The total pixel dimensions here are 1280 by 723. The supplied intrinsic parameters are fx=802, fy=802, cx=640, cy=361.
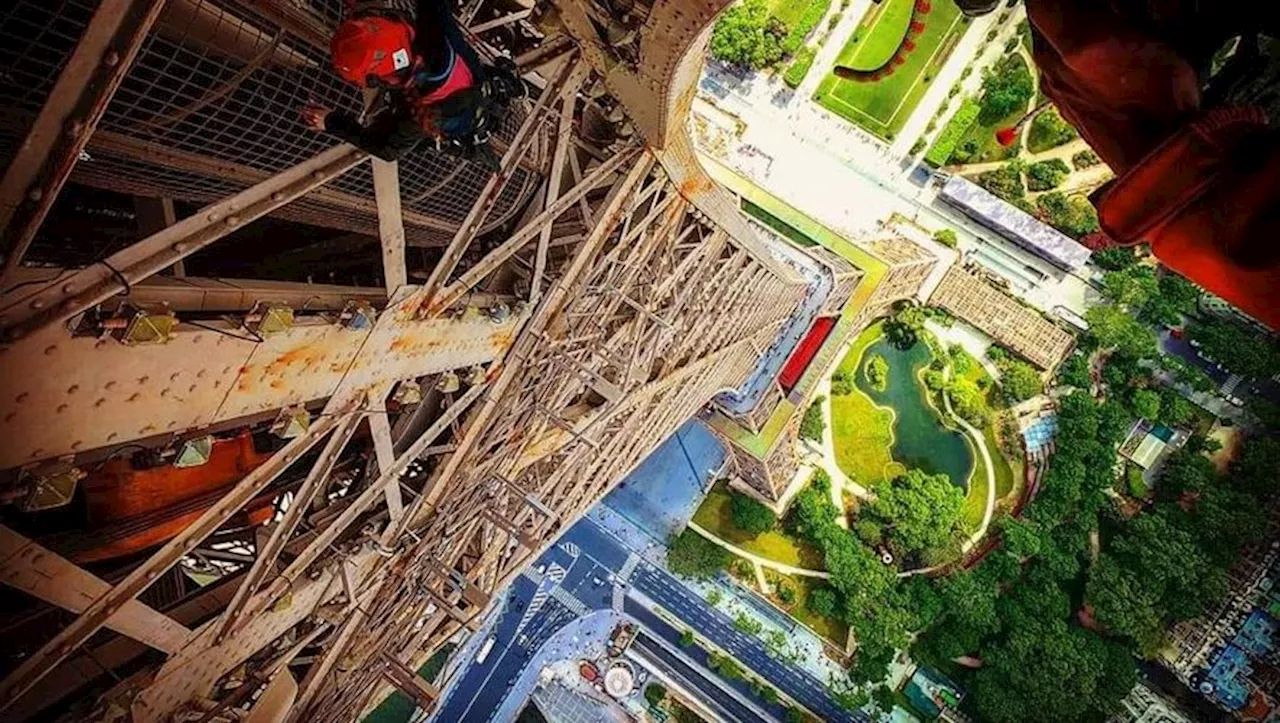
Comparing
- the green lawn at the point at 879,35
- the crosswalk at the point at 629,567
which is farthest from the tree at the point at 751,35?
the crosswalk at the point at 629,567

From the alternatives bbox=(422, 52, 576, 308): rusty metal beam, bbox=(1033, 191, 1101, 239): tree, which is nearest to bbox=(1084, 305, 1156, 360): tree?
bbox=(1033, 191, 1101, 239): tree

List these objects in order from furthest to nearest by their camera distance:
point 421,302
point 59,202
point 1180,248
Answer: point 421,302
point 59,202
point 1180,248

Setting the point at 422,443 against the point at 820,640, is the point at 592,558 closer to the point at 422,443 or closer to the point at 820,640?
the point at 820,640

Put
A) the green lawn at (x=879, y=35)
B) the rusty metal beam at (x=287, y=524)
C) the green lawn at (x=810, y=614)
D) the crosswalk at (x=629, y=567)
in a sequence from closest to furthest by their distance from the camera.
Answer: the rusty metal beam at (x=287, y=524), the green lawn at (x=879, y=35), the green lawn at (x=810, y=614), the crosswalk at (x=629, y=567)

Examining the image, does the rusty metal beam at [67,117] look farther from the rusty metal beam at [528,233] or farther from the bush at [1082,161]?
the bush at [1082,161]

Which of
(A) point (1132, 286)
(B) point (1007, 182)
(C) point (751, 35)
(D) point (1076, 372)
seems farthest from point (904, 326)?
(C) point (751, 35)

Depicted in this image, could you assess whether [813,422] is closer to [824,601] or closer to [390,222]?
[824,601]

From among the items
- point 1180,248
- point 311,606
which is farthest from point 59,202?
point 1180,248
